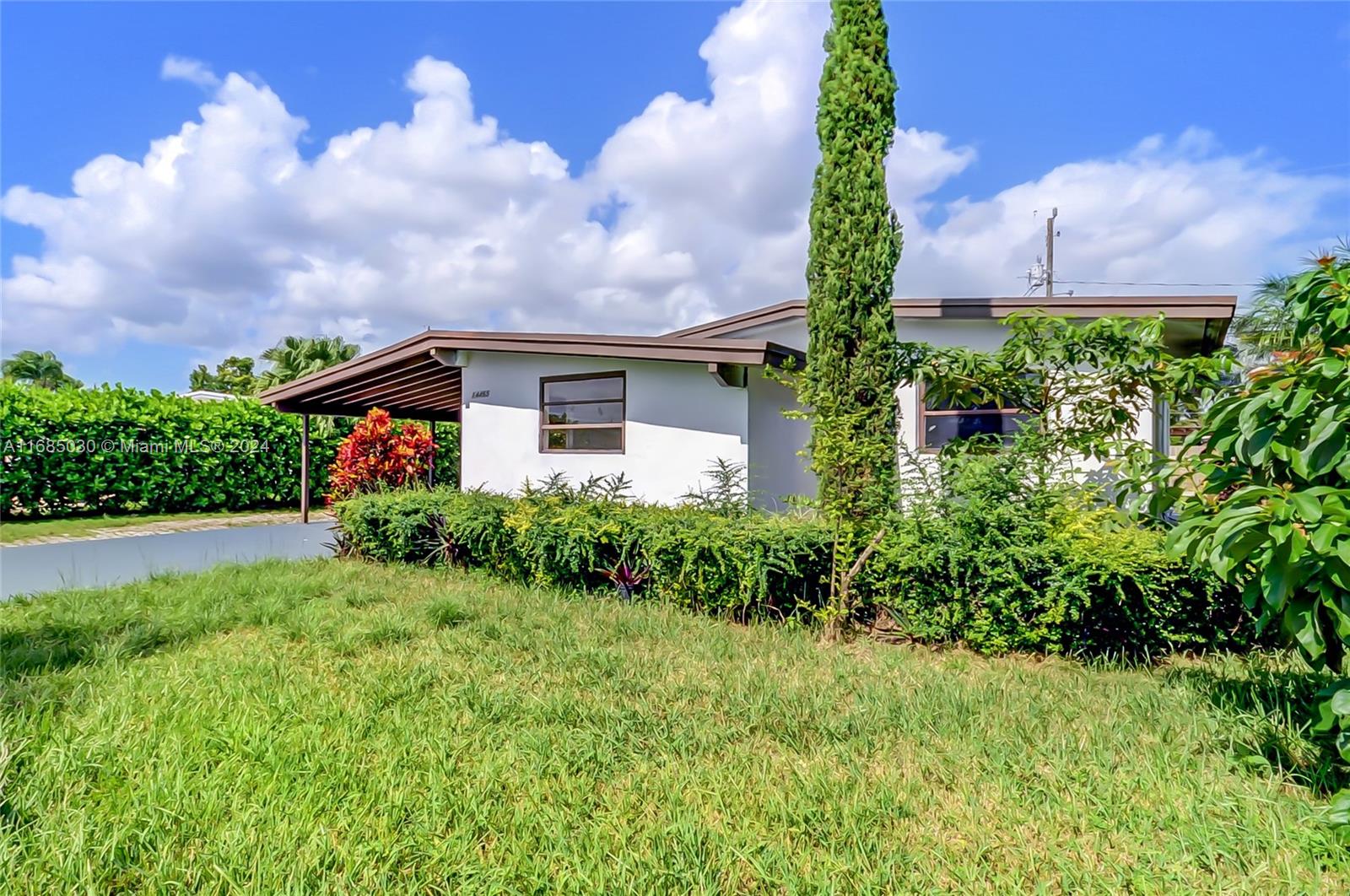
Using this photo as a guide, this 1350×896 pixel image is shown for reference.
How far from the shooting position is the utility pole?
84.1ft

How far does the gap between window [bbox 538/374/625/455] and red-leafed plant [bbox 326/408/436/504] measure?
150 inches

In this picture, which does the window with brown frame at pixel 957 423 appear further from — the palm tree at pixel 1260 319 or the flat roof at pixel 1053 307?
the palm tree at pixel 1260 319

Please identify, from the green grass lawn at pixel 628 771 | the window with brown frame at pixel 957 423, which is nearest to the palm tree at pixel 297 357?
the green grass lawn at pixel 628 771

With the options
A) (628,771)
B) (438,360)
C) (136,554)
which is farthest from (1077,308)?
(136,554)

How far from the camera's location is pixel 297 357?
20.2m

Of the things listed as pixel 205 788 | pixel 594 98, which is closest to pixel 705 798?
pixel 205 788

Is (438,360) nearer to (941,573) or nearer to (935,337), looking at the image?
(935,337)

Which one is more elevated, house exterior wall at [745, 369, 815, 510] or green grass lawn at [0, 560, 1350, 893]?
house exterior wall at [745, 369, 815, 510]

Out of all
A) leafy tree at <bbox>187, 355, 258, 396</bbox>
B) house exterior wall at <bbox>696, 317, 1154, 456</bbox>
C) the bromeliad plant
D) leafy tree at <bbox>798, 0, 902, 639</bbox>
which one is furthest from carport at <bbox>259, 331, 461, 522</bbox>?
leafy tree at <bbox>187, 355, 258, 396</bbox>

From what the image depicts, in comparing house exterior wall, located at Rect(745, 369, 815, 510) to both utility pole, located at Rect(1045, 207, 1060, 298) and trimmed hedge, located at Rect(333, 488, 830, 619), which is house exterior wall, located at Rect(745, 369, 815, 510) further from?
utility pole, located at Rect(1045, 207, 1060, 298)

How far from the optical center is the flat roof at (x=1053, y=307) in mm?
7551

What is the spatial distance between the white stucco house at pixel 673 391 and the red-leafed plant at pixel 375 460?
→ 5.58ft

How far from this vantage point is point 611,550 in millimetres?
6883

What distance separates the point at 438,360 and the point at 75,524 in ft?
28.9
